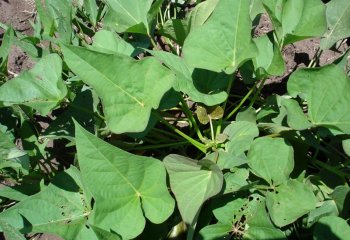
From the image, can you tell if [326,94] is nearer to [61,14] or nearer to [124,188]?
[124,188]

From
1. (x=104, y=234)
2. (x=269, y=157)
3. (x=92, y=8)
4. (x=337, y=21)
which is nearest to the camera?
(x=104, y=234)

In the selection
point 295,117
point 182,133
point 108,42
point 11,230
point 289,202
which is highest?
point 108,42

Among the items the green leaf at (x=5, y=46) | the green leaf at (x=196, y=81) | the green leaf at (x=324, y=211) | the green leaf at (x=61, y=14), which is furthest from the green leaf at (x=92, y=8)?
the green leaf at (x=324, y=211)

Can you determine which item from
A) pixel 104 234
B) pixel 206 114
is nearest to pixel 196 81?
pixel 206 114

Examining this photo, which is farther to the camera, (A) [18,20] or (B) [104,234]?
(A) [18,20]

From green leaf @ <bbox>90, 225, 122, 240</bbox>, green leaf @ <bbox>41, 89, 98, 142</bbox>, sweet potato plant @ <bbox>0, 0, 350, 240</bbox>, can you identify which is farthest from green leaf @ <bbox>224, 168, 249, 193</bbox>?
green leaf @ <bbox>41, 89, 98, 142</bbox>

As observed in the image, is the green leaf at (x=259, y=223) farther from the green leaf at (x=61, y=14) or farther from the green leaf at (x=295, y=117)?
the green leaf at (x=61, y=14)
